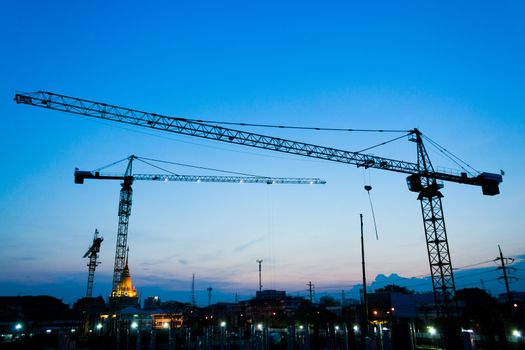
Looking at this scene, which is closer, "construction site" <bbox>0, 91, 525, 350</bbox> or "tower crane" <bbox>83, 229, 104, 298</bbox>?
"construction site" <bbox>0, 91, 525, 350</bbox>

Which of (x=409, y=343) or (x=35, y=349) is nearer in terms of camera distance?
(x=409, y=343)

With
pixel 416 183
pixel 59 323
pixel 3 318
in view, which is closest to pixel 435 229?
pixel 416 183

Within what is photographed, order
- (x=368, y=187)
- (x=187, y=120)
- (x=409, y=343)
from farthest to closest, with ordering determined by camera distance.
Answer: (x=368, y=187), (x=187, y=120), (x=409, y=343)

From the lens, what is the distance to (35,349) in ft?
110

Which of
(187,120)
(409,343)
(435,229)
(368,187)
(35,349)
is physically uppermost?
(187,120)

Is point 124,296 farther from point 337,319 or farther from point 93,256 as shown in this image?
point 337,319

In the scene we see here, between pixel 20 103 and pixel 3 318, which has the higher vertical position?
pixel 20 103

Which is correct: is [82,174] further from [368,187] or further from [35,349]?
[368,187]

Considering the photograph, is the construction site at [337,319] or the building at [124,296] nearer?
the construction site at [337,319]

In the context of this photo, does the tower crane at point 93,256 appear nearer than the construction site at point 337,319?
No

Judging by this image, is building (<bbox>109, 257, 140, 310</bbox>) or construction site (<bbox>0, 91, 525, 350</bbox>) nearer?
construction site (<bbox>0, 91, 525, 350</bbox>)

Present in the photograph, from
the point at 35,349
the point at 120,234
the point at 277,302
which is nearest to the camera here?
the point at 35,349

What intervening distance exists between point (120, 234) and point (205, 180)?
17.3 meters

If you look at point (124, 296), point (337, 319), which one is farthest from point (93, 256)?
point (337, 319)
